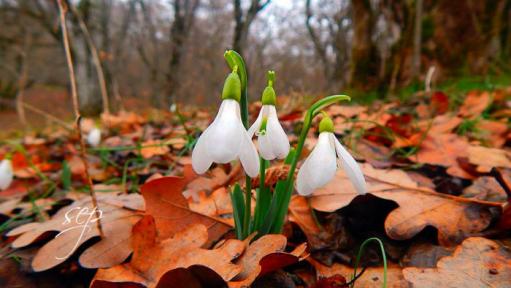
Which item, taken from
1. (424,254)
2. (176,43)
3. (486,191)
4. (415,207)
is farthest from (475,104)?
(176,43)

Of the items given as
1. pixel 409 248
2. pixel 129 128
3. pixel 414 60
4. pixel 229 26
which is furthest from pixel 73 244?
pixel 229 26

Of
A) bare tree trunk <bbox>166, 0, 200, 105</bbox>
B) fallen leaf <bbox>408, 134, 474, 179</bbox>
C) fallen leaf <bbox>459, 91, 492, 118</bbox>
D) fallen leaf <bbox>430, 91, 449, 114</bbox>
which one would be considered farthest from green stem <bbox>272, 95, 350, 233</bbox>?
bare tree trunk <bbox>166, 0, 200, 105</bbox>

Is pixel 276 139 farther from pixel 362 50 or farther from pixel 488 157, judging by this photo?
pixel 362 50

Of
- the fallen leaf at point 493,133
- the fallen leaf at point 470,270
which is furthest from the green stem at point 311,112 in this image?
the fallen leaf at point 493,133

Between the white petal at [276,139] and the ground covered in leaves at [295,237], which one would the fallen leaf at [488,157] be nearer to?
the ground covered in leaves at [295,237]

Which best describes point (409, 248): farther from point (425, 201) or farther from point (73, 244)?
point (73, 244)

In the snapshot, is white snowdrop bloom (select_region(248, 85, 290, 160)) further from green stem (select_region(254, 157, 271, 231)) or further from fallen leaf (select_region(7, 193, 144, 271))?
fallen leaf (select_region(7, 193, 144, 271))
